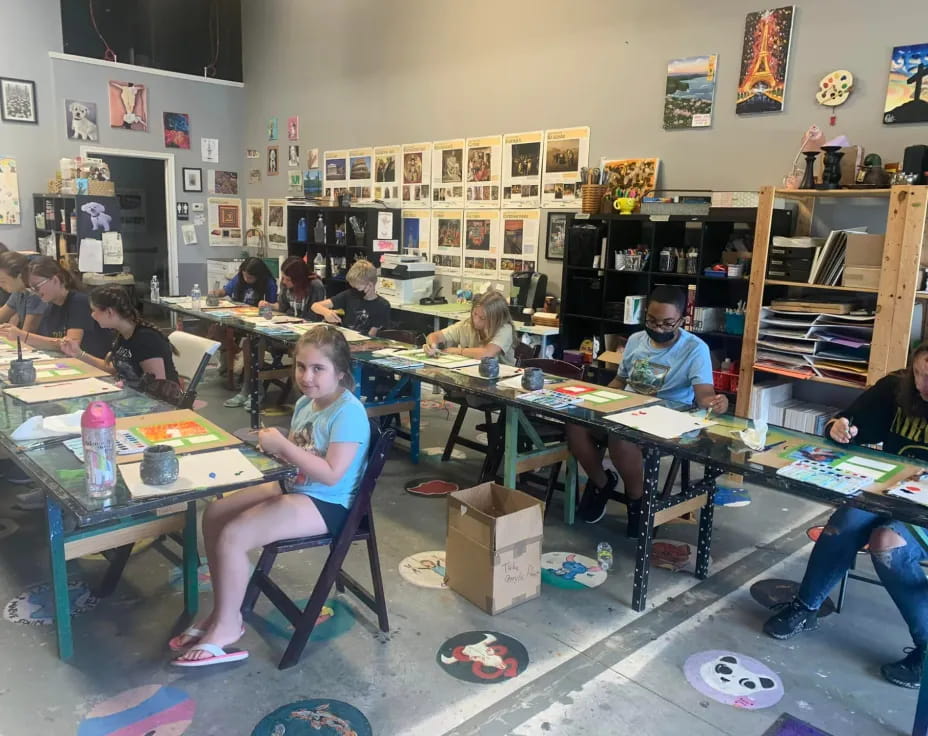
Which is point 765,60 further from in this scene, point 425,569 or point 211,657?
point 211,657

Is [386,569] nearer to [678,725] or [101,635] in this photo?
[101,635]

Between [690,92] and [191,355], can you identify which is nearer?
[191,355]

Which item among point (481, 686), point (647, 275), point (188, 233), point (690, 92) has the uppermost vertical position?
point (690, 92)

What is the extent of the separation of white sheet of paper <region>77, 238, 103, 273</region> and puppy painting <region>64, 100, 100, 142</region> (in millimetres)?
1443

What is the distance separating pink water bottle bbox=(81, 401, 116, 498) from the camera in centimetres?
196

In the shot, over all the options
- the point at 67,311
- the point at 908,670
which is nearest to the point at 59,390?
the point at 67,311

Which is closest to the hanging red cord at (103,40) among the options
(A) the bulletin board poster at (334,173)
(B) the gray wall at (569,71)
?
(B) the gray wall at (569,71)

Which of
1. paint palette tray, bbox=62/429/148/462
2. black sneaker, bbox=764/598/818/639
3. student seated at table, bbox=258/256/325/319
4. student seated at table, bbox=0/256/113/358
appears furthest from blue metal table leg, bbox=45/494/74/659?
student seated at table, bbox=258/256/325/319

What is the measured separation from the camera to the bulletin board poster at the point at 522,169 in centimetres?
611

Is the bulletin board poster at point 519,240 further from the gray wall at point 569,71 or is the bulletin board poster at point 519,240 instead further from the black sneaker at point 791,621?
the black sneaker at point 791,621

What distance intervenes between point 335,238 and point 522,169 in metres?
2.43

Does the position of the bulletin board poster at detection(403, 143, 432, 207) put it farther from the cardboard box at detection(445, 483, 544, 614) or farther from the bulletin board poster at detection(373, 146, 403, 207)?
the cardboard box at detection(445, 483, 544, 614)

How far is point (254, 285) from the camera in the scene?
6254mm

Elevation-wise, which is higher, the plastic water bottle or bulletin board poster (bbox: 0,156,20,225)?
bulletin board poster (bbox: 0,156,20,225)
